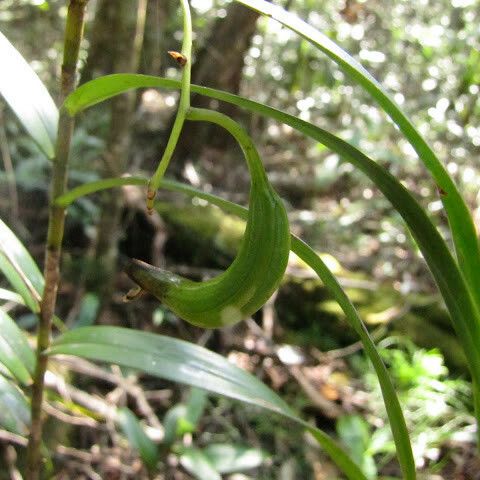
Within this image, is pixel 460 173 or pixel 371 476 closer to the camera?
pixel 371 476

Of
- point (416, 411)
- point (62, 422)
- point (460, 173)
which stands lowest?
point (62, 422)

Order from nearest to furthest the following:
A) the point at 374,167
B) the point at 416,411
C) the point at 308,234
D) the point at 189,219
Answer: the point at 374,167, the point at 416,411, the point at 189,219, the point at 308,234

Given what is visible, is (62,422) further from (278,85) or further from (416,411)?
(278,85)

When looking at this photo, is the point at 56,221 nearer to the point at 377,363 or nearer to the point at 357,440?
the point at 377,363

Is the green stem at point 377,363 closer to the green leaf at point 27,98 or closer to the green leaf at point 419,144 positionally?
the green leaf at point 419,144

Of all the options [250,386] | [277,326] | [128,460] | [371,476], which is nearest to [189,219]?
[277,326]

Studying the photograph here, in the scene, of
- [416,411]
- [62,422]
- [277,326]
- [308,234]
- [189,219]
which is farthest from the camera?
[308,234]

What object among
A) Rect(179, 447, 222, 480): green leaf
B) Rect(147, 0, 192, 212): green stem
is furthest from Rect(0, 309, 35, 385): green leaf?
Rect(179, 447, 222, 480): green leaf
